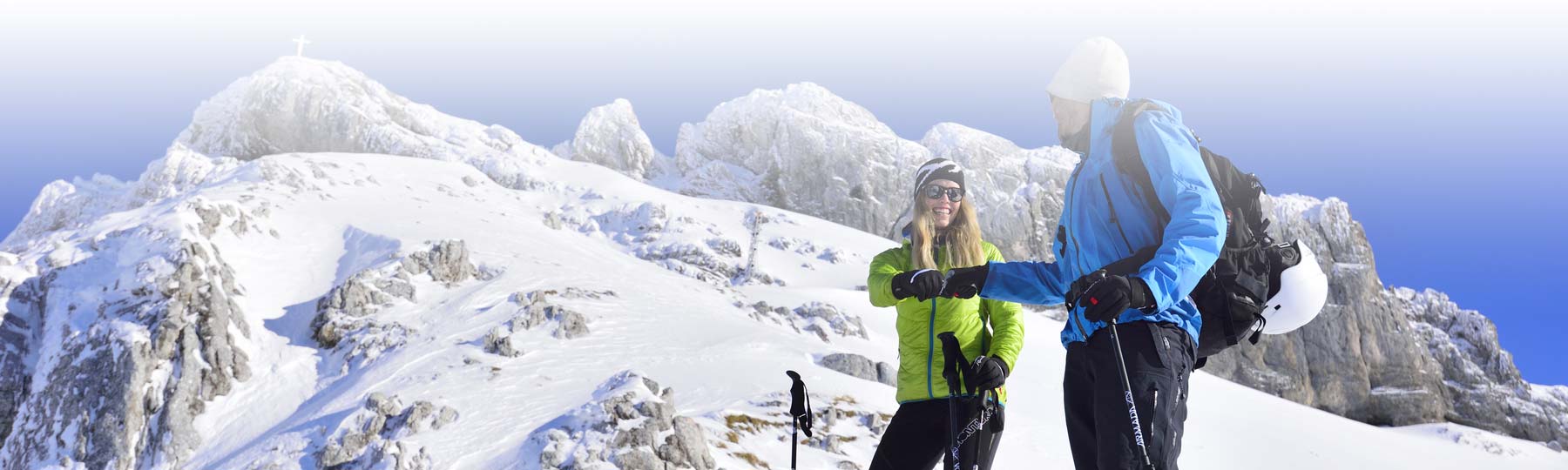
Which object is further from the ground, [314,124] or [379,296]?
[314,124]

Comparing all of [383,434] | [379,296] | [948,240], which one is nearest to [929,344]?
[948,240]

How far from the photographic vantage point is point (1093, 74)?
4105mm

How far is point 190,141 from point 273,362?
360 ft

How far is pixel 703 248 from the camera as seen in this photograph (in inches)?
2675

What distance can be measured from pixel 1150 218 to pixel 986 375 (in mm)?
1491

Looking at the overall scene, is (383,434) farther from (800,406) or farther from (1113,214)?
(1113,214)

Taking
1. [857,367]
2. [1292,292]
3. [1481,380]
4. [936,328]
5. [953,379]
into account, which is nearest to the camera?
[1292,292]

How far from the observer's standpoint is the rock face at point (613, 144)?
134 m

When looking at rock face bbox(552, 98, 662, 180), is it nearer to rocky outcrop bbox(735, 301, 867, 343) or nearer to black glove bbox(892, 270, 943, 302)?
rocky outcrop bbox(735, 301, 867, 343)

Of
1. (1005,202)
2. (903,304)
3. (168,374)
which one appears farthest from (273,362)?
(1005,202)

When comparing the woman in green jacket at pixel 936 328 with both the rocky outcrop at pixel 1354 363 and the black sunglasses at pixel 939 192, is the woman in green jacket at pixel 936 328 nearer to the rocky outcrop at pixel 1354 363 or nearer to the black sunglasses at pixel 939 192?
the black sunglasses at pixel 939 192

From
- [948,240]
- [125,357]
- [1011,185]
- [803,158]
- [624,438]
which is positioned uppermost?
[1011,185]

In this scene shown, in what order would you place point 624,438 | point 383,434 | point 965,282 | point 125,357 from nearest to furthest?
point 965,282 → point 624,438 → point 383,434 → point 125,357

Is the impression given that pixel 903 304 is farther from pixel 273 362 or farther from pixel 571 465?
pixel 273 362
